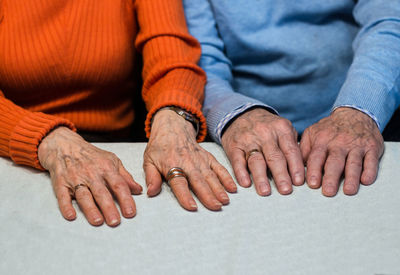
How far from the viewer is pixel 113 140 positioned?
1136mm

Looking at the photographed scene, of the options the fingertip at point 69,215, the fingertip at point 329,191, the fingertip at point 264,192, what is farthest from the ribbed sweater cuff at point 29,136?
the fingertip at point 329,191

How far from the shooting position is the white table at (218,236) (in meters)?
0.56

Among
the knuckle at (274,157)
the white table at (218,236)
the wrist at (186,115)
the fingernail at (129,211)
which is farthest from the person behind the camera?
the wrist at (186,115)

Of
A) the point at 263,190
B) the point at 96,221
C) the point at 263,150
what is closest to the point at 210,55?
the point at 263,150

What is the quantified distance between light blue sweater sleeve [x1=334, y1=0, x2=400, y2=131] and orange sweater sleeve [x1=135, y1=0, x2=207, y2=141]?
35cm

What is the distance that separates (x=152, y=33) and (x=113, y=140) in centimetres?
33

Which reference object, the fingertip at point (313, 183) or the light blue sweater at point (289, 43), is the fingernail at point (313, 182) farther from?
the light blue sweater at point (289, 43)

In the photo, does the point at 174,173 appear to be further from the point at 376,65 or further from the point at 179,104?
the point at 376,65

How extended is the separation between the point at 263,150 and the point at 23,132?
1.58 feet

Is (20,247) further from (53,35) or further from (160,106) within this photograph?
(53,35)

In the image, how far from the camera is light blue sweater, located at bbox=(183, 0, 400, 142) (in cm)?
108

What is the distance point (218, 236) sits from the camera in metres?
0.62

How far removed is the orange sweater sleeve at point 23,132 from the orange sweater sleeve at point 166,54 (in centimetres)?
25

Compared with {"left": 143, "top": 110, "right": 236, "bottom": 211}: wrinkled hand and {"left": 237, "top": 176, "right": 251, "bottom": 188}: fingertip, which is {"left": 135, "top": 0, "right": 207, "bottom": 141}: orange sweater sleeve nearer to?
{"left": 143, "top": 110, "right": 236, "bottom": 211}: wrinkled hand
